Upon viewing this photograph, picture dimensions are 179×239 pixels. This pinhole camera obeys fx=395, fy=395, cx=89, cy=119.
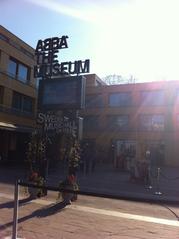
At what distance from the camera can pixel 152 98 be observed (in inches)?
1981

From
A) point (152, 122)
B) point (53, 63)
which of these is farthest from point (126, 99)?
point (53, 63)

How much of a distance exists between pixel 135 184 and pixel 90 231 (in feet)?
41.5

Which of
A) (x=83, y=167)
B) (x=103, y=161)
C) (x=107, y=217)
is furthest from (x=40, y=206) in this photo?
(x=103, y=161)

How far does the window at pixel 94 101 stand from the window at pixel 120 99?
5.22 feet

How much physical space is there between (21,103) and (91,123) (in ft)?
54.0

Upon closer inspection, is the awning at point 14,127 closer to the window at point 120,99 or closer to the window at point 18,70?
the window at point 18,70

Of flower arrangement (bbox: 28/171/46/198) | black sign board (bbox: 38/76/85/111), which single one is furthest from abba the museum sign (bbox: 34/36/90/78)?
flower arrangement (bbox: 28/171/46/198)

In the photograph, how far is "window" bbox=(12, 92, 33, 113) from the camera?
127ft

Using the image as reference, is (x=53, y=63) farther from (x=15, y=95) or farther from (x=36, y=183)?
(x=15, y=95)

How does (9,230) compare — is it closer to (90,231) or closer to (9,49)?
(90,231)

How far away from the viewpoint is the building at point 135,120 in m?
48.4

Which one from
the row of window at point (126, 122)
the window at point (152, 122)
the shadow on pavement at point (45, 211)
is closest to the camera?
the shadow on pavement at point (45, 211)

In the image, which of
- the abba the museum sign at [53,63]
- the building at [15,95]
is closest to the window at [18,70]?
the building at [15,95]

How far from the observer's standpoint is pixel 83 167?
95.1 ft
